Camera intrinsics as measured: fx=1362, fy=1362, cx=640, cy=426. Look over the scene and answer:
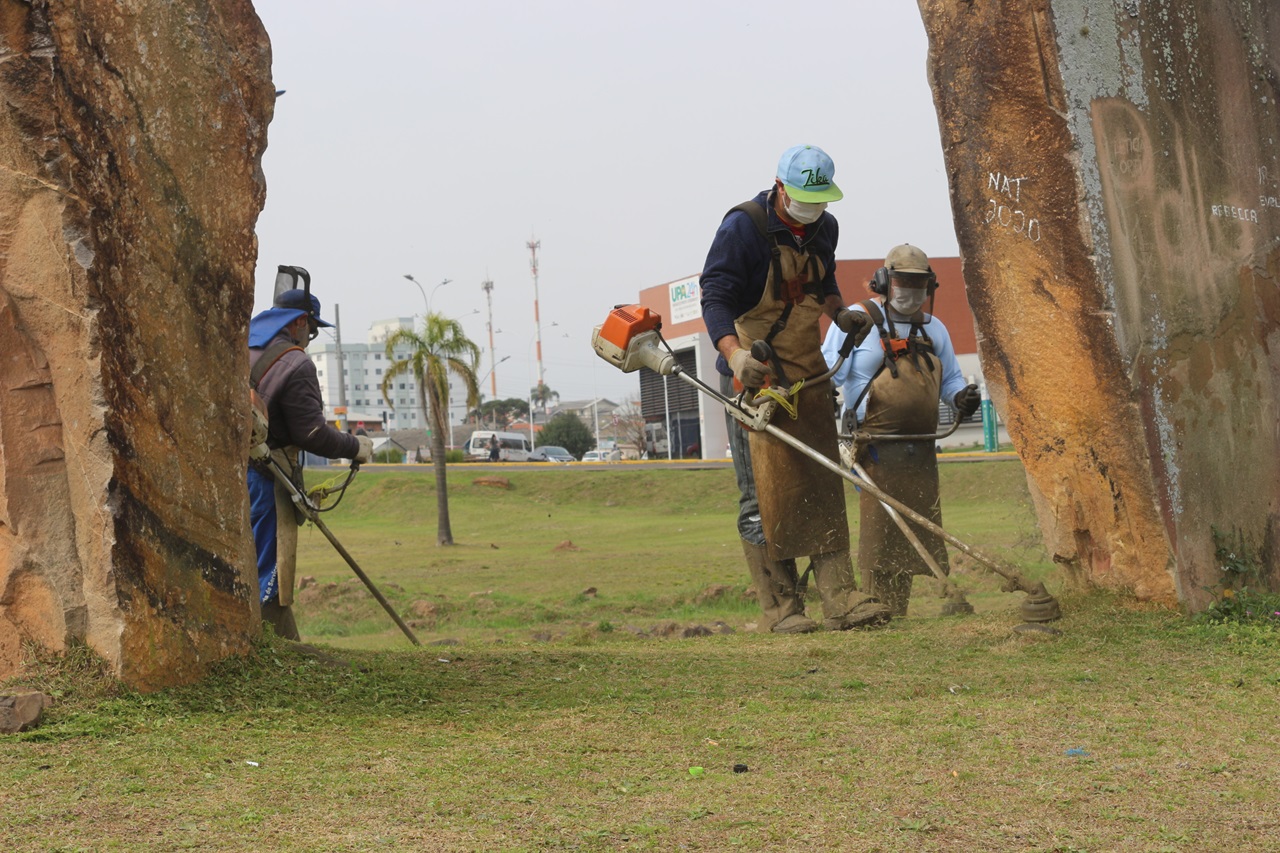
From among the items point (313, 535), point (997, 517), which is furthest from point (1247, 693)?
point (313, 535)

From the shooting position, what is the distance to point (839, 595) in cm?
656

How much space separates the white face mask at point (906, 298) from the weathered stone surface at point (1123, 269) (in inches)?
36.9

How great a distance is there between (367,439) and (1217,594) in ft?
13.4

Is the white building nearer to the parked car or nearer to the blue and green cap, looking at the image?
the parked car

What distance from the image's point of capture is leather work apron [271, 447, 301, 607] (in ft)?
20.9

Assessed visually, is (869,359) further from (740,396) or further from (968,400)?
(740,396)

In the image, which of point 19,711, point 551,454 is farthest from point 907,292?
point 551,454

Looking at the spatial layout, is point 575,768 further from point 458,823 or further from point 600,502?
point 600,502

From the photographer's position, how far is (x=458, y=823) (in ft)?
10.1

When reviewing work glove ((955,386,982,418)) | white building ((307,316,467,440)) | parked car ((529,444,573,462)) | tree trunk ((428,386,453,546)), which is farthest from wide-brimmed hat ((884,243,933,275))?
white building ((307,316,467,440))

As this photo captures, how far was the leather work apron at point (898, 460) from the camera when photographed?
6.99 metres

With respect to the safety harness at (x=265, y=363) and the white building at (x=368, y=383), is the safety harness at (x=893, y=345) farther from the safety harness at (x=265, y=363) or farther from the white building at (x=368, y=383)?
the white building at (x=368, y=383)

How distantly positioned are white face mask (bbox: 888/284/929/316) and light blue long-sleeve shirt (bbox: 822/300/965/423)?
2.1 inches

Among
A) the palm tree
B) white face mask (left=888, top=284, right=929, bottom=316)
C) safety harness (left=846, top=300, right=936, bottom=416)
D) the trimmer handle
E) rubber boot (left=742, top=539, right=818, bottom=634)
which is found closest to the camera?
the trimmer handle
